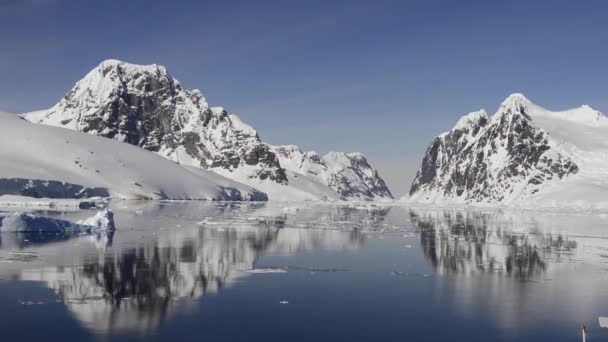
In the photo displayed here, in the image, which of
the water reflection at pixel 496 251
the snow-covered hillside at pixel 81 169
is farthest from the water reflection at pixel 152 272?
the snow-covered hillside at pixel 81 169

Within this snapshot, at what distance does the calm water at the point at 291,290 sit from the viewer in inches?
766

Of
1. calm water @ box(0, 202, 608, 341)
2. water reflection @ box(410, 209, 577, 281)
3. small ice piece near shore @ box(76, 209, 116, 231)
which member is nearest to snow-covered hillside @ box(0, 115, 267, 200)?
small ice piece near shore @ box(76, 209, 116, 231)

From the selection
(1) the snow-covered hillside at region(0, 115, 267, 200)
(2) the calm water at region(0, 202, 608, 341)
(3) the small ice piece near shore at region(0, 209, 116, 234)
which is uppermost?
(1) the snow-covered hillside at region(0, 115, 267, 200)

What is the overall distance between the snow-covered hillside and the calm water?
8677 cm

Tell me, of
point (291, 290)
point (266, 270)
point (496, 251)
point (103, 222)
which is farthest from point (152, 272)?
point (496, 251)

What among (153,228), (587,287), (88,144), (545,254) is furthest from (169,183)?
(587,287)

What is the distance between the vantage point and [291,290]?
26.6 meters

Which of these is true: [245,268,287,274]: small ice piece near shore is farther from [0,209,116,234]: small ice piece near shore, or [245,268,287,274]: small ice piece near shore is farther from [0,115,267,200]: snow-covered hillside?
[0,115,267,200]: snow-covered hillside

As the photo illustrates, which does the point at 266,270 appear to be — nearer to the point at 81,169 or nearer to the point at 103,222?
the point at 103,222

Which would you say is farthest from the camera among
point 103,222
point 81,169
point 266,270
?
point 81,169

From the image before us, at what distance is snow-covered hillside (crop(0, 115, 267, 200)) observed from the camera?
410ft

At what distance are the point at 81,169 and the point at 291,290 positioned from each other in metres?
135

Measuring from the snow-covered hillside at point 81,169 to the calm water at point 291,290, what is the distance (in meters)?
86.8

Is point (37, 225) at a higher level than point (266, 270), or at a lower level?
higher
